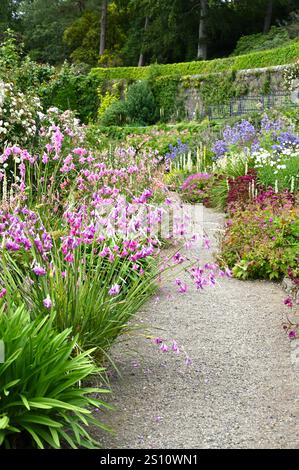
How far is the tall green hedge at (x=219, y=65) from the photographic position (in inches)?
882

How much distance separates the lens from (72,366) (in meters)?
2.60

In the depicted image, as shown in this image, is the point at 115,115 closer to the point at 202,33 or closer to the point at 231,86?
the point at 231,86

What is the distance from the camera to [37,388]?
8.13ft

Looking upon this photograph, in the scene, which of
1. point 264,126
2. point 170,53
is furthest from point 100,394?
point 170,53

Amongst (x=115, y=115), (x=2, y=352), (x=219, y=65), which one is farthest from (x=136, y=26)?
(x=2, y=352)

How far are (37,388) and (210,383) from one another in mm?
1211

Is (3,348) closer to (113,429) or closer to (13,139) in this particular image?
(113,429)

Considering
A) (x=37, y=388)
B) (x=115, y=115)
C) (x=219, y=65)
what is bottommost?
(x=37, y=388)

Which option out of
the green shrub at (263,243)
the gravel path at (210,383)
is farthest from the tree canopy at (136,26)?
the gravel path at (210,383)

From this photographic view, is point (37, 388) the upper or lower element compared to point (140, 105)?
lower

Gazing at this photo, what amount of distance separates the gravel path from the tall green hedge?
19.1 metres

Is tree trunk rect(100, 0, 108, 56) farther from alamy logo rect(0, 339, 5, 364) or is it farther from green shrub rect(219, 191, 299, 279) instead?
alamy logo rect(0, 339, 5, 364)

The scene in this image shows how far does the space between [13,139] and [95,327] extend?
412 cm

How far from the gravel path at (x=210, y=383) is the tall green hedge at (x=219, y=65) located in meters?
19.1
